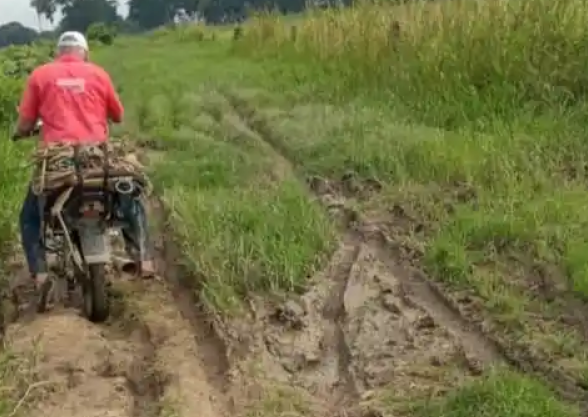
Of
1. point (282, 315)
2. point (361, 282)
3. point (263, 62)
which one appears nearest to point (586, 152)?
point (361, 282)

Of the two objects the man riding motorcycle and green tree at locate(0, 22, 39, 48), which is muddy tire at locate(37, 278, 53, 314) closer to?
the man riding motorcycle

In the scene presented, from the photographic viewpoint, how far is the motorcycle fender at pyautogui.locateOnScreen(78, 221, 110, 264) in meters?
6.80

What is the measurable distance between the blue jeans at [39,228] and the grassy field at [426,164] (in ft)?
1.35

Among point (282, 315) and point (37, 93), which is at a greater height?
point (37, 93)

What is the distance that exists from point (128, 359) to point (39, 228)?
1.37m

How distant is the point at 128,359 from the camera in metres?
6.08

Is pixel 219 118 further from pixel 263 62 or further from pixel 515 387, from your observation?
pixel 515 387

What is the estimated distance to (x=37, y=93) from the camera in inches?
291

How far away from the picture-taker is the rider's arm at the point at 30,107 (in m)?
7.40

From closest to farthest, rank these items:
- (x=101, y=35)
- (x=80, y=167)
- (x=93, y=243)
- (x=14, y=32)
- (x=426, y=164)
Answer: (x=80, y=167) < (x=93, y=243) < (x=426, y=164) < (x=101, y=35) < (x=14, y=32)

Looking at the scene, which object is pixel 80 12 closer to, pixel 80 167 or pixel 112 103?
pixel 112 103

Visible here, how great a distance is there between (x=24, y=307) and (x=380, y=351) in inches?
97.4

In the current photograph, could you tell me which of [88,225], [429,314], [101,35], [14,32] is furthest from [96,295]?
[14,32]

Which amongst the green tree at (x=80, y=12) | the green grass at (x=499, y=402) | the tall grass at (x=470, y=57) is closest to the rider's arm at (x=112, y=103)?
the green grass at (x=499, y=402)
